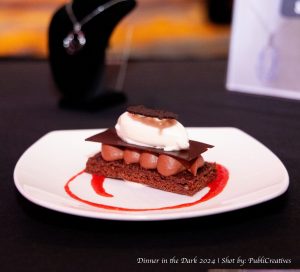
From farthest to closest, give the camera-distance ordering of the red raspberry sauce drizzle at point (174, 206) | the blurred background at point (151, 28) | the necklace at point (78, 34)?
the blurred background at point (151, 28) < the necklace at point (78, 34) < the red raspberry sauce drizzle at point (174, 206)

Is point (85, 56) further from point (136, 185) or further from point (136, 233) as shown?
point (136, 233)

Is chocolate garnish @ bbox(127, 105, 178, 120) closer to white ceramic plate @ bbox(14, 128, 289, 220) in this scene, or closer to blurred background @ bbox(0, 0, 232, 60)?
white ceramic plate @ bbox(14, 128, 289, 220)

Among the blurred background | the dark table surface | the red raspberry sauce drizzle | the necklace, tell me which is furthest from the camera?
the blurred background

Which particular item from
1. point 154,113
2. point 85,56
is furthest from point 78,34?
point 154,113

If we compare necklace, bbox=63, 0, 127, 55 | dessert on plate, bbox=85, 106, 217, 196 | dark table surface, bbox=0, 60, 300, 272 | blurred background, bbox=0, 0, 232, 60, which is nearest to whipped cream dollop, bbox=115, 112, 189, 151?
dessert on plate, bbox=85, 106, 217, 196

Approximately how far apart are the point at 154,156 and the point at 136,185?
63 mm

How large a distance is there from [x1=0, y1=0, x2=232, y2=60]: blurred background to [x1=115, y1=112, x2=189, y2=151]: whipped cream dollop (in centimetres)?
174

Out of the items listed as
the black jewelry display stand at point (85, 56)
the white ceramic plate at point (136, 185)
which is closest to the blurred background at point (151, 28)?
the black jewelry display stand at point (85, 56)

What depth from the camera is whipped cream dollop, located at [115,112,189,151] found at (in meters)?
0.94

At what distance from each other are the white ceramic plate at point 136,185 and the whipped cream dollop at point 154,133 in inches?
3.3

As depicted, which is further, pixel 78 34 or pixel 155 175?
pixel 78 34

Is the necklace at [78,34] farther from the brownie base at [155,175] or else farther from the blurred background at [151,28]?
the blurred background at [151,28]

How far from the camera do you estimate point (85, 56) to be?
148cm

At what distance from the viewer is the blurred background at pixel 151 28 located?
9.04 feet
